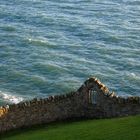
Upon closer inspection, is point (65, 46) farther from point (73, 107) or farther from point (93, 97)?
point (93, 97)

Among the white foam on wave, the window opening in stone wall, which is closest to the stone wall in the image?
the window opening in stone wall

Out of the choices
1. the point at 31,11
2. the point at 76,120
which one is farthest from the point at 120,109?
the point at 31,11

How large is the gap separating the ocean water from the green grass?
72.8ft

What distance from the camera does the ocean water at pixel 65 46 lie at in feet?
255

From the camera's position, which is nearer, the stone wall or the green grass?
the green grass

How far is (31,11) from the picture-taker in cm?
11900

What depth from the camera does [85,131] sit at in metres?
42.1

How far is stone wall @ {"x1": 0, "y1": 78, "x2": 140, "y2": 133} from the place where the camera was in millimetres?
47844

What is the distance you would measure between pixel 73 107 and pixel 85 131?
8823 millimetres

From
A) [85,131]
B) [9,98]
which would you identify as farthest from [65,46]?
[85,131]

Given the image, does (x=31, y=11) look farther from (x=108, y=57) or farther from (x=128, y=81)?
(x=128, y=81)

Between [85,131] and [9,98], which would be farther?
[9,98]

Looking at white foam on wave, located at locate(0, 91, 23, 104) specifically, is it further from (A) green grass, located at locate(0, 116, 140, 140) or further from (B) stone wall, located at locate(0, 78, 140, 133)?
(A) green grass, located at locate(0, 116, 140, 140)

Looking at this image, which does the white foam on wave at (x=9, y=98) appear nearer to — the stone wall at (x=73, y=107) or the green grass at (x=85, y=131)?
the stone wall at (x=73, y=107)
